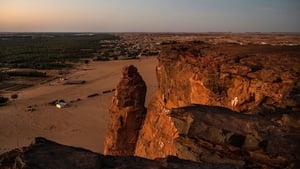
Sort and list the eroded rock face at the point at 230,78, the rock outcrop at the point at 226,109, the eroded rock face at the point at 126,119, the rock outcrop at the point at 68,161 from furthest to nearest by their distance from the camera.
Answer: the eroded rock face at the point at 126,119 → the eroded rock face at the point at 230,78 → the rock outcrop at the point at 226,109 → the rock outcrop at the point at 68,161

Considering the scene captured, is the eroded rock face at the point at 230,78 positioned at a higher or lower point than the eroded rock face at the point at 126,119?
higher

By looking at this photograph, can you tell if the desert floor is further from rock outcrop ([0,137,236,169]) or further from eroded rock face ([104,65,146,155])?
rock outcrop ([0,137,236,169])

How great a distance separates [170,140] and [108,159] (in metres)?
7.17

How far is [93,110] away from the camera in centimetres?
3155

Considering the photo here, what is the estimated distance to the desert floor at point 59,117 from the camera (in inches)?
941

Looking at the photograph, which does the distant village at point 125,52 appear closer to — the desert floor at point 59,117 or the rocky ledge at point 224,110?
the desert floor at point 59,117

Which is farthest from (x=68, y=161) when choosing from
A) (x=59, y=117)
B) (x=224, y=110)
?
(x=59, y=117)

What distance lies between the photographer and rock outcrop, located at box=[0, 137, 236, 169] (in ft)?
17.7

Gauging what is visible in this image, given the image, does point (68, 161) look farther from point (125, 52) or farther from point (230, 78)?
point (125, 52)

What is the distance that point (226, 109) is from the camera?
30.1 ft

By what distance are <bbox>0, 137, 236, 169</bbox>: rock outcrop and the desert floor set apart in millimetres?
15216

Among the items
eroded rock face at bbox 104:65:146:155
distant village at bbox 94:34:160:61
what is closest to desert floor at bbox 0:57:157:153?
eroded rock face at bbox 104:65:146:155

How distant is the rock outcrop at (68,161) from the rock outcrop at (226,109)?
4.45ft

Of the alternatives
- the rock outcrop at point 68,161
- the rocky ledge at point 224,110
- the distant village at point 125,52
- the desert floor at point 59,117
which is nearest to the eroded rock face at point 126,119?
the rocky ledge at point 224,110
